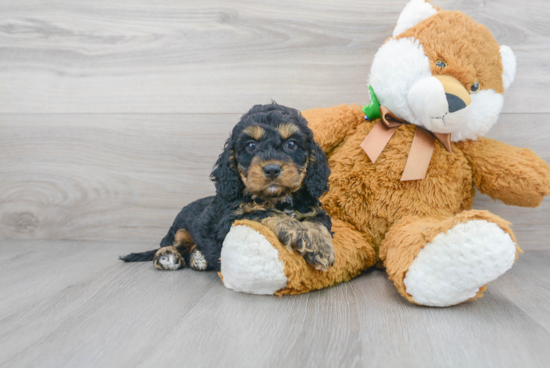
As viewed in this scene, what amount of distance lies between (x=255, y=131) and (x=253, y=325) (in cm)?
64

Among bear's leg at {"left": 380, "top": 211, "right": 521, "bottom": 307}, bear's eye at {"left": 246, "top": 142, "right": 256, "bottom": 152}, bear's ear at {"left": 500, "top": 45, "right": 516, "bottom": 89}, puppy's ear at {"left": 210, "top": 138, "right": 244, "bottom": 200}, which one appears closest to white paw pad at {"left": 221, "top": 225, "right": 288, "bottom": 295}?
puppy's ear at {"left": 210, "top": 138, "right": 244, "bottom": 200}

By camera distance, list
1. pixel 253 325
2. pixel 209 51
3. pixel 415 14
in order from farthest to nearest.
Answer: pixel 209 51 → pixel 415 14 → pixel 253 325

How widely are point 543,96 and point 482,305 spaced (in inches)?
50.9

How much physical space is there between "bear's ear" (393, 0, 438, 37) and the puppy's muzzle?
2.90 feet

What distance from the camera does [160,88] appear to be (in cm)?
229

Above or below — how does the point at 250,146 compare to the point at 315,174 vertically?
above

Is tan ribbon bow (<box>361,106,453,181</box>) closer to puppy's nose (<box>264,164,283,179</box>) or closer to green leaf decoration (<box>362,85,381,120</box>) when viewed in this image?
green leaf decoration (<box>362,85,381,120</box>)

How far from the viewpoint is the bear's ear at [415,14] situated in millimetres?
1733

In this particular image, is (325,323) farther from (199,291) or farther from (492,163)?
(492,163)

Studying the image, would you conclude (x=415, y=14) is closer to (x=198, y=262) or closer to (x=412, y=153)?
(x=412, y=153)

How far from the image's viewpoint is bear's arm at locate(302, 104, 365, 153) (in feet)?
5.90

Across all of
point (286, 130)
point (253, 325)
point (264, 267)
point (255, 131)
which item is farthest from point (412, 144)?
point (253, 325)

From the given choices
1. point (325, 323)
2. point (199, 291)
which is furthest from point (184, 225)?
point (325, 323)

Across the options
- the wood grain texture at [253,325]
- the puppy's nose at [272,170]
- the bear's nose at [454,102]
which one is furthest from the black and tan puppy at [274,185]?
the bear's nose at [454,102]
